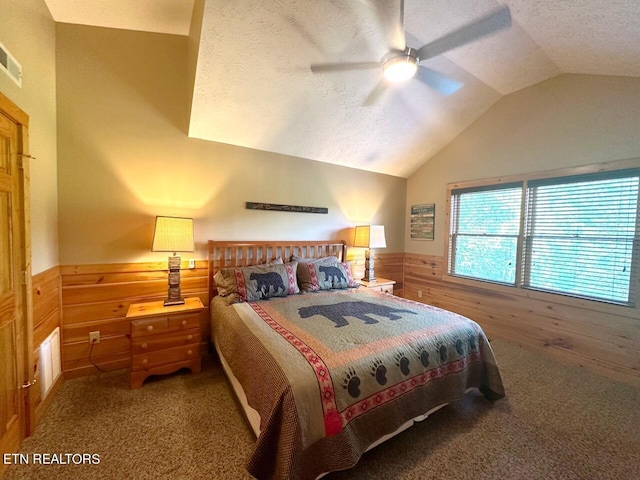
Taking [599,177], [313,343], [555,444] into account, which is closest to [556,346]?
[555,444]

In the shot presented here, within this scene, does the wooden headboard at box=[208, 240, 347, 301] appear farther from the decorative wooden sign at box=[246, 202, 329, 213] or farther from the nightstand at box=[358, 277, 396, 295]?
the nightstand at box=[358, 277, 396, 295]

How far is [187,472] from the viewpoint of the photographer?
1432 millimetres

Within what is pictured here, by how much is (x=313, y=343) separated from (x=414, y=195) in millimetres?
3481

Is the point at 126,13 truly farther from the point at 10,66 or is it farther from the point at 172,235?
the point at 172,235

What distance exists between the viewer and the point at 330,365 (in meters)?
1.40

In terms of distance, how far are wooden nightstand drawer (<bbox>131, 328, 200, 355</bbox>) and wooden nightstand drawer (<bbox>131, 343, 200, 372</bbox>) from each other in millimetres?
34

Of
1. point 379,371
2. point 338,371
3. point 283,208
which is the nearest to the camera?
point 338,371

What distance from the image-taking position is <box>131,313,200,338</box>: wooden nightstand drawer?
2094 mm

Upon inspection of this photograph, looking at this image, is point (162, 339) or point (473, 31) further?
point (162, 339)

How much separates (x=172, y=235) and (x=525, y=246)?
3880mm

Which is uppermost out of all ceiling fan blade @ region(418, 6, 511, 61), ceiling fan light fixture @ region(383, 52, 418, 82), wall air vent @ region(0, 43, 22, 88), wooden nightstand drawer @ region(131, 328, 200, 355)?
ceiling fan blade @ region(418, 6, 511, 61)

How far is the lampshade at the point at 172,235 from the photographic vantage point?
7.47 feet

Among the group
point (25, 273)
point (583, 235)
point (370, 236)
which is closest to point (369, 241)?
point (370, 236)

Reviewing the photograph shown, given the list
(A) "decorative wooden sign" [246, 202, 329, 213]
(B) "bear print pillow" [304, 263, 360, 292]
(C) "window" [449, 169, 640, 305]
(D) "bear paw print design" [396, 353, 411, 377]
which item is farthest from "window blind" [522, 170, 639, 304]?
(A) "decorative wooden sign" [246, 202, 329, 213]
